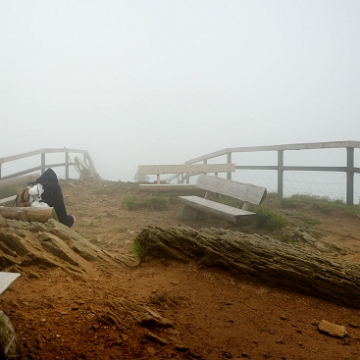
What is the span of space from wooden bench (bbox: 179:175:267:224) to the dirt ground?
97.7 inches

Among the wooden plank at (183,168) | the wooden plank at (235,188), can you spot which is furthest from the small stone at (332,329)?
the wooden plank at (183,168)

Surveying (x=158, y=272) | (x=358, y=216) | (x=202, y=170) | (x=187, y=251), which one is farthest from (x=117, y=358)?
(x=202, y=170)

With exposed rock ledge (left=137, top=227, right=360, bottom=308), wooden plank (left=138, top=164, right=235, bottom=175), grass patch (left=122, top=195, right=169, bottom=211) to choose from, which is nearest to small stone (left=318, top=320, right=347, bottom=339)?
exposed rock ledge (left=137, top=227, right=360, bottom=308)

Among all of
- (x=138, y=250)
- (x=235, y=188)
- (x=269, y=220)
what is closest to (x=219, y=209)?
(x=235, y=188)

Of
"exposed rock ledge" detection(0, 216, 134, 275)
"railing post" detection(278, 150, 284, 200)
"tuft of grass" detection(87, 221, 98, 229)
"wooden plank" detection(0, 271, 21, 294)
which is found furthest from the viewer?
"railing post" detection(278, 150, 284, 200)

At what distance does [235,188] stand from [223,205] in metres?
0.41

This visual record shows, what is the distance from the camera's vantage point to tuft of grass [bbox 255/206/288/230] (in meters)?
5.49

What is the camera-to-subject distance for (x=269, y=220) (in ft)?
18.3

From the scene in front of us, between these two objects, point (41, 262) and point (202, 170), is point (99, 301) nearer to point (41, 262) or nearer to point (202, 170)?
point (41, 262)

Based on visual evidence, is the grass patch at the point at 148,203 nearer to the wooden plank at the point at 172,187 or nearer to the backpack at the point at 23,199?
the wooden plank at the point at 172,187

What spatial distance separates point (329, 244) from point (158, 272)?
2.94 meters

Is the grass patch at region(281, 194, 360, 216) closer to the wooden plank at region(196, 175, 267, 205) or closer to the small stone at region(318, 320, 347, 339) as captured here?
the wooden plank at region(196, 175, 267, 205)

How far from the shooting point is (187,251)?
3070mm

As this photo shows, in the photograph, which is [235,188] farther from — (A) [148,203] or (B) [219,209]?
(A) [148,203]
